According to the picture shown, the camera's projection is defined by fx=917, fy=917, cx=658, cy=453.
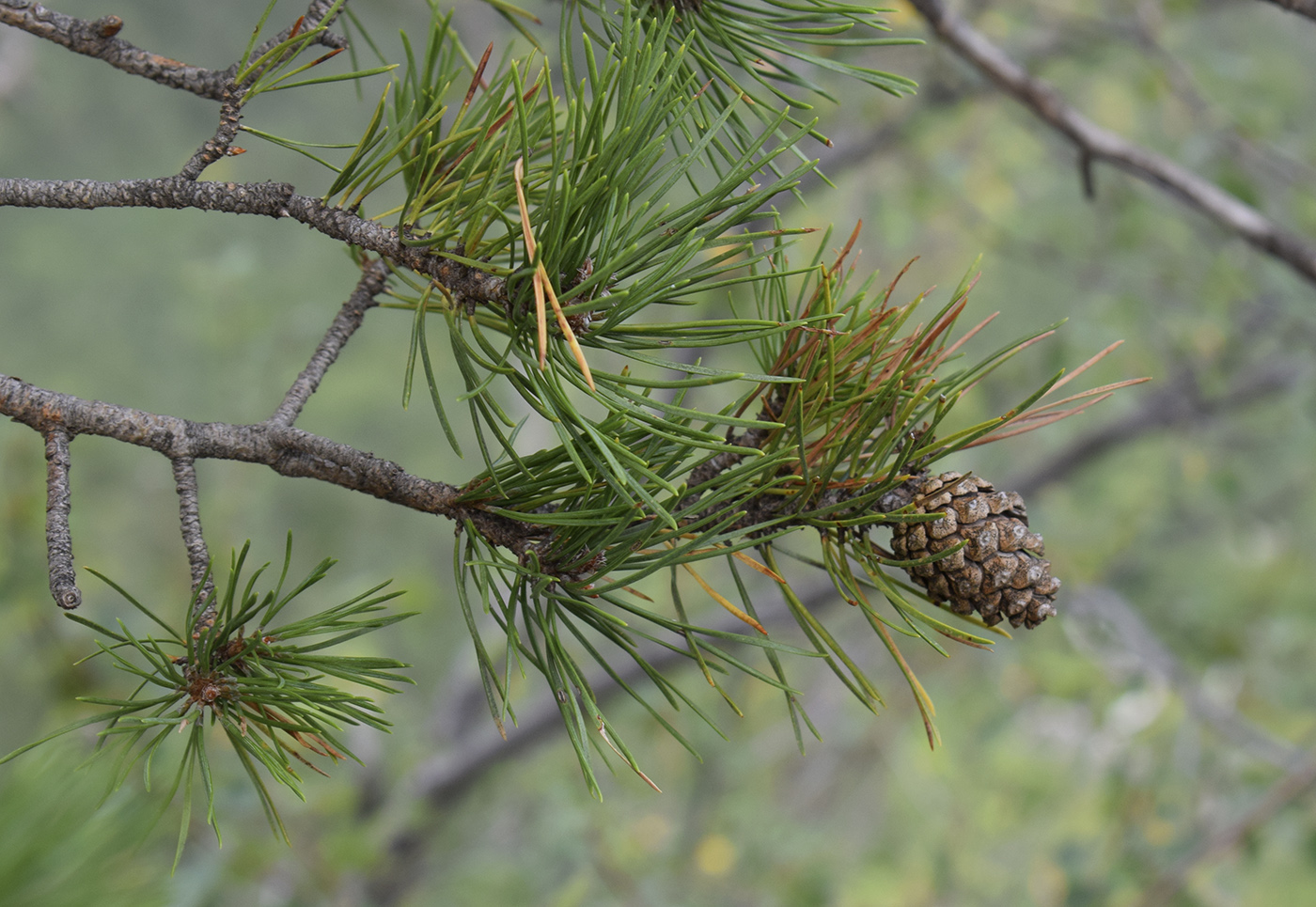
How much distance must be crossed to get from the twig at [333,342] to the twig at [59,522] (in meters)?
0.04

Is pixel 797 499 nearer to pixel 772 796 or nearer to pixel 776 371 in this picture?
pixel 776 371

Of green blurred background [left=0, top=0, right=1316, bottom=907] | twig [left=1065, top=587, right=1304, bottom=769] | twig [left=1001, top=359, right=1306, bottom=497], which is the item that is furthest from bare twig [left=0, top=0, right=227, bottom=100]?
twig [left=1001, top=359, right=1306, bottom=497]

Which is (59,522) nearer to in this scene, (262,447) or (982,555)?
(262,447)

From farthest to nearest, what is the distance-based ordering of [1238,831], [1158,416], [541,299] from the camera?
[1158,416] → [1238,831] → [541,299]

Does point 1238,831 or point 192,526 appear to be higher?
point 192,526

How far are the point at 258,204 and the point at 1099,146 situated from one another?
1.41 ft

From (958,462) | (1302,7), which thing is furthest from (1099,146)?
(958,462)

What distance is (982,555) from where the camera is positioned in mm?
222

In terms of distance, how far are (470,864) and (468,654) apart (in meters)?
0.35

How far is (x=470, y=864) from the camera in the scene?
1242 mm

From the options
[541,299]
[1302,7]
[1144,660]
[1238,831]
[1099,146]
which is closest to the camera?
[541,299]

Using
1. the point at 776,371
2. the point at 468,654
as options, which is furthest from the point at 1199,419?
the point at 776,371

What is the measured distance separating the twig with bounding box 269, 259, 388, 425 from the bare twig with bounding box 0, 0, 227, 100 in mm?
61

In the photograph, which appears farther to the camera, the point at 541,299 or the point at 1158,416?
the point at 1158,416
